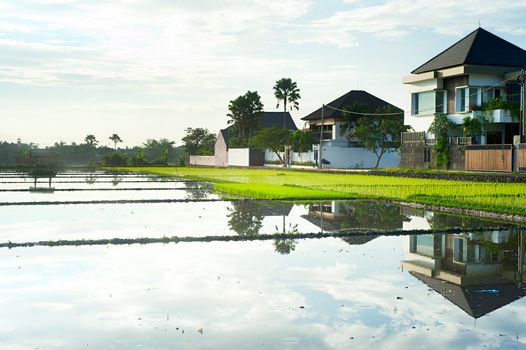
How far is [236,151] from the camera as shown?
250 feet

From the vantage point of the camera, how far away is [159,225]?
1570 cm

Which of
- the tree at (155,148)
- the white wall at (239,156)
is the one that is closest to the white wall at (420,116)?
the white wall at (239,156)

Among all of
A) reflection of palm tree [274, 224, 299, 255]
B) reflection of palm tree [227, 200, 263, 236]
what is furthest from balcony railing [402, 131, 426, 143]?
reflection of palm tree [274, 224, 299, 255]

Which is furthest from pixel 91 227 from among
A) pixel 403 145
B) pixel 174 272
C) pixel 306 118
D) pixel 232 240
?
pixel 306 118

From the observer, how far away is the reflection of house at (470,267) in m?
8.22

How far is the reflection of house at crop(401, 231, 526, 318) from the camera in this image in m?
8.22

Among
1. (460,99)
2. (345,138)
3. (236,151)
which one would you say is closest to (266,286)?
(460,99)

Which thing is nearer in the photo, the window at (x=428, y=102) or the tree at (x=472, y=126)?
the tree at (x=472, y=126)

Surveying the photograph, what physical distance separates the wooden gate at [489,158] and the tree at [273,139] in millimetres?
29064

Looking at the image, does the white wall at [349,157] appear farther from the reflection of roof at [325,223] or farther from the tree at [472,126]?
the reflection of roof at [325,223]

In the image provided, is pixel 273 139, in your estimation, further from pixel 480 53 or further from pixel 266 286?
pixel 266 286

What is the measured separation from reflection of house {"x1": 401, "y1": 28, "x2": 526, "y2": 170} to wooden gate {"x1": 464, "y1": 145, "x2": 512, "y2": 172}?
0.10m

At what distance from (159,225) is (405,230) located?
19.7 feet

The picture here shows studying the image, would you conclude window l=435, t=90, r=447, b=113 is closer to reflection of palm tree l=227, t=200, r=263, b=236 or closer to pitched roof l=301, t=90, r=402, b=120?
pitched roof l=301, t=90, r=402, b=120
